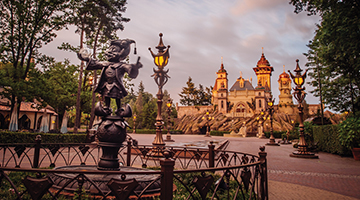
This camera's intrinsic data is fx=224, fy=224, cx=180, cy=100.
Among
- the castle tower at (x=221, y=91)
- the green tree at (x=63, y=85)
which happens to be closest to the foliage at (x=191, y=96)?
the castle tower at (x=221, y=91)

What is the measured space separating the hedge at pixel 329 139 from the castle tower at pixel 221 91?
1719 inches

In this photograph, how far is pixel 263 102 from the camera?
59969 mm

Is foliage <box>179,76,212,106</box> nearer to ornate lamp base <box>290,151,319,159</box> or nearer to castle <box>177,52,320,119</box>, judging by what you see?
castle <box>177,52,320,119</box>

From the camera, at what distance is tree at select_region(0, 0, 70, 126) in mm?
16094

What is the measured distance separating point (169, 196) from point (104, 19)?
67.1 feet

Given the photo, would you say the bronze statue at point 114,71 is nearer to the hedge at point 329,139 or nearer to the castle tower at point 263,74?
the hedge at point 329,139

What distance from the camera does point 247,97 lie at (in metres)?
62.0

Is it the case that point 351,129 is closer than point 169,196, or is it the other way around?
point 169,196

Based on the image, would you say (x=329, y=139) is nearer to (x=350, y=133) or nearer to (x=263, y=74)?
(x=350, y=133)

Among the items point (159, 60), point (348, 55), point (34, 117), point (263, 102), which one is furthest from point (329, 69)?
point (263, 102)

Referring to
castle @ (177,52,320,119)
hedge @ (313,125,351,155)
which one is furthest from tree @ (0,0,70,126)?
castle @ (177,52,320,119)

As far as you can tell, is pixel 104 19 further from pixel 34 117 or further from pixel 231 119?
pixel 231 119

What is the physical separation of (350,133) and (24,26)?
2210 centimetres

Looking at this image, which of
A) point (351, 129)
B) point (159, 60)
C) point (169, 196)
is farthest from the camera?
point (351, 129)
